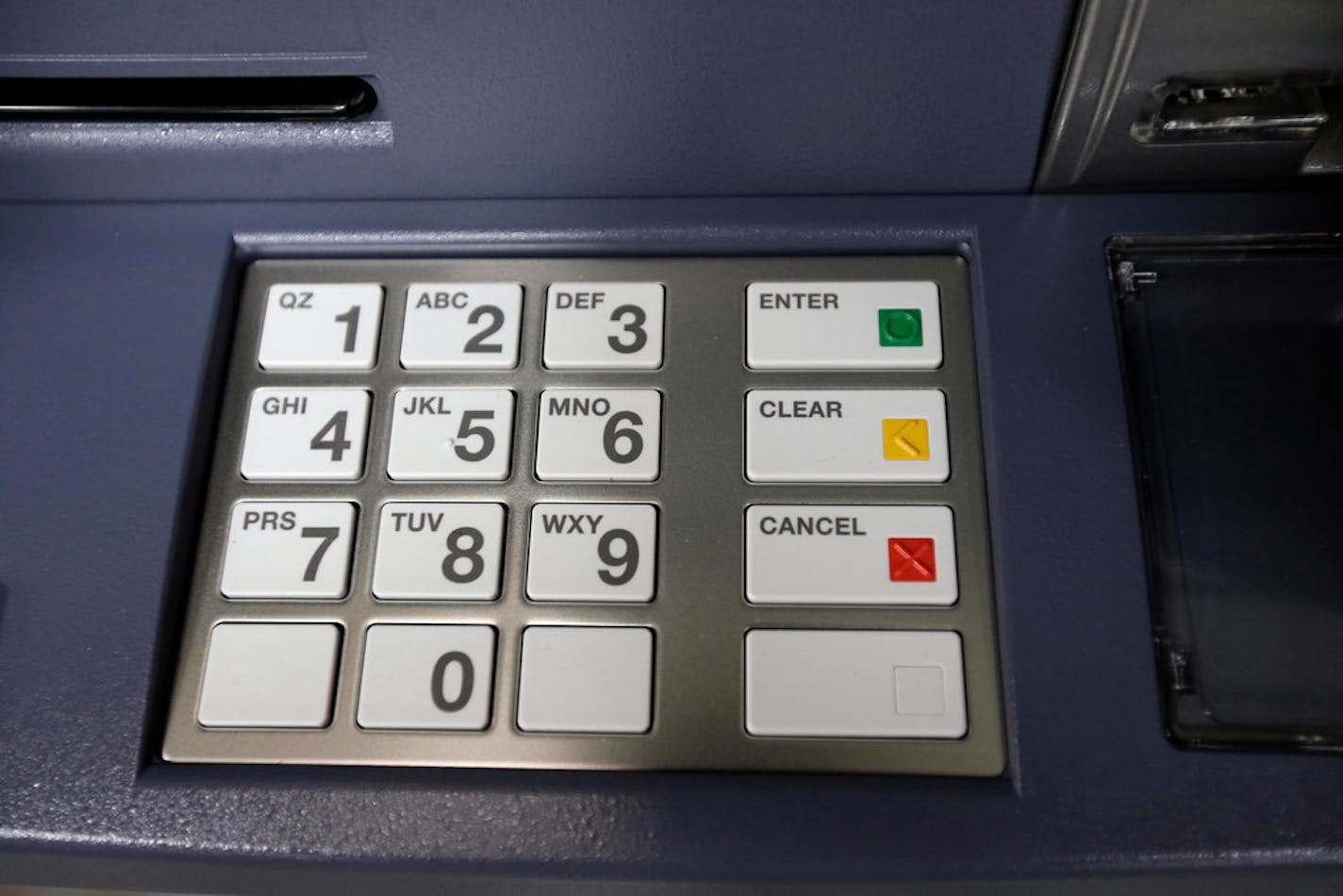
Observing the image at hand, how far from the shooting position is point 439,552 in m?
0.60

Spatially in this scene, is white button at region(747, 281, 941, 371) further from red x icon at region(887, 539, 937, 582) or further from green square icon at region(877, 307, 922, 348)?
red x icon at region(887, 539, 937, 582)

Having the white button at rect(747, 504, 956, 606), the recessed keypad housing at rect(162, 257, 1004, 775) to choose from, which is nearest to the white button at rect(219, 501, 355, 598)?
the recessed keypad housing at rect(162, 257, 1004, 775)

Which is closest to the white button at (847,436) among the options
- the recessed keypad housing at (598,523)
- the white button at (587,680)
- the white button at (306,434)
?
the recessed keypad housing at (598,523)

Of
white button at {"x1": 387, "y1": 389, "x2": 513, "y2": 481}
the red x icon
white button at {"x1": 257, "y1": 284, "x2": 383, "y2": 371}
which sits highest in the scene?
white button at {"x1": 257, "y1": 284, "x2": 383, "y2": 371}

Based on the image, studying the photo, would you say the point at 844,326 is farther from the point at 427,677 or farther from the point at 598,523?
the point at 427,677

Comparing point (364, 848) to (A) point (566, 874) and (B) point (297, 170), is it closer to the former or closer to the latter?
(A) point (566, 874)

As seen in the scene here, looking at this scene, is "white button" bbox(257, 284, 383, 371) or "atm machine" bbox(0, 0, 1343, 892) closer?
"atm machine" bbox(0, 0, 1343, 892)

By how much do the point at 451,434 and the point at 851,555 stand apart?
235mm

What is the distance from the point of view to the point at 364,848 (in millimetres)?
546

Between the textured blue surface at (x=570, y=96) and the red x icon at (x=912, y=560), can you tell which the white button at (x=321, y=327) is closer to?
the textured blue surface at (x=570, y=96)

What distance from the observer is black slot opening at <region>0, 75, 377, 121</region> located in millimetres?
630

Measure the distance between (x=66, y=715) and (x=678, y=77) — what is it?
0.47 metres

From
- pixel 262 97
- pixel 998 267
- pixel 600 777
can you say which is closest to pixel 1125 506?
pixel 998 267

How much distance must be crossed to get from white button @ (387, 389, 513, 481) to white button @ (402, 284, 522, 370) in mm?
20
